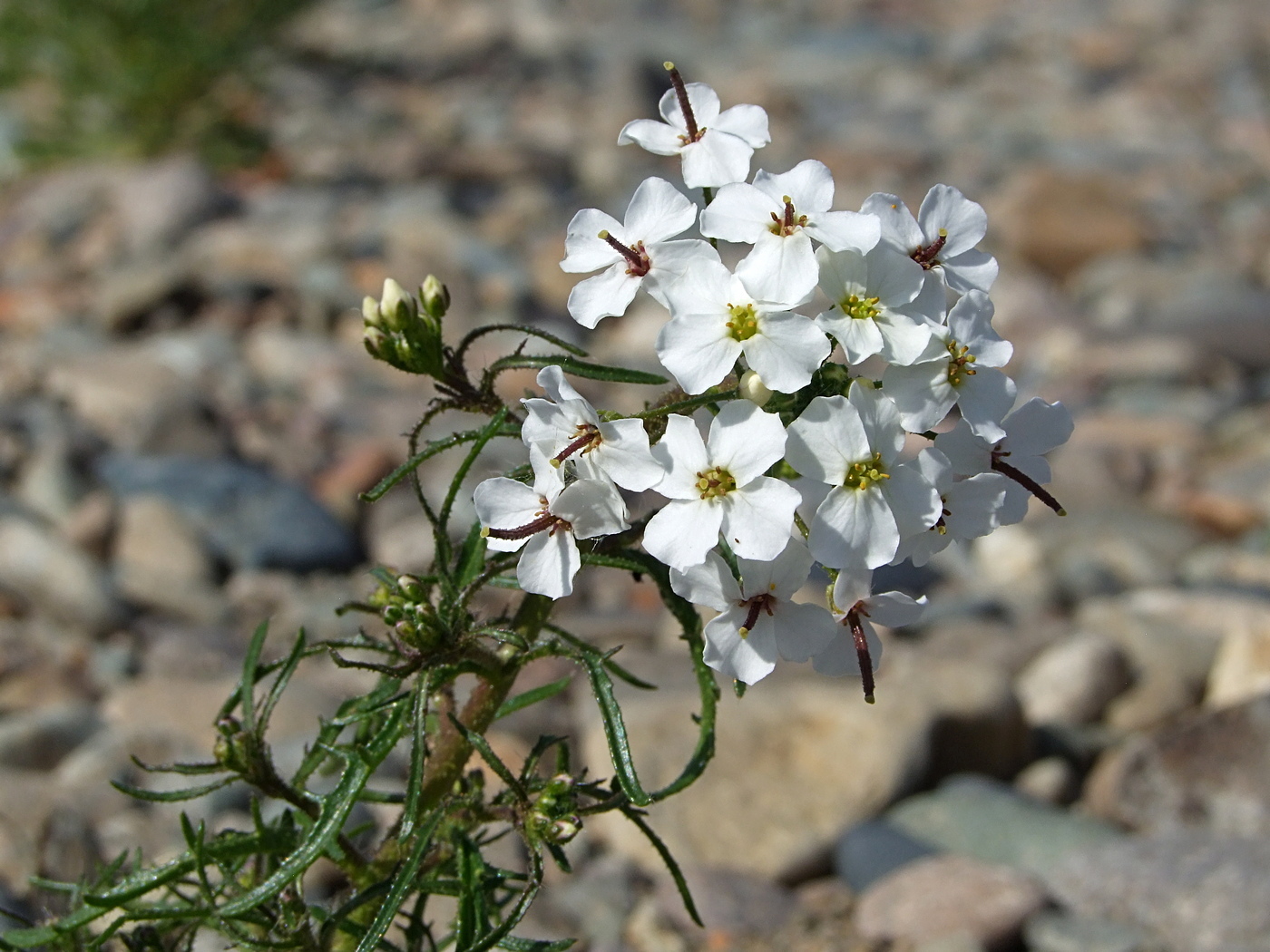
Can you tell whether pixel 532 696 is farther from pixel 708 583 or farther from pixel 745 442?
pixel 745 442

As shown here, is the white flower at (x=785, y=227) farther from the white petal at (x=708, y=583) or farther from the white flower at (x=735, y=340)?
the white petal at (x=708, y=583)

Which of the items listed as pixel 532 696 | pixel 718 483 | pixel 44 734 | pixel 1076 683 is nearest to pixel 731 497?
pixel 718 483

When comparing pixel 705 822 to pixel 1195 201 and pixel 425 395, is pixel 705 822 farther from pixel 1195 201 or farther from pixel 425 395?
pixel 1195 201

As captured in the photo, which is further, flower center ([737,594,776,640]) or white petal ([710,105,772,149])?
white petal ([710,105,772,149])

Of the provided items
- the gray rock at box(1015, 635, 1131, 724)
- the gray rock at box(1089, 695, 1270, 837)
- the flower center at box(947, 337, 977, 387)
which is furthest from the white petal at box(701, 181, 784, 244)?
the gray rock at box(1015, 635, 1131, 724)

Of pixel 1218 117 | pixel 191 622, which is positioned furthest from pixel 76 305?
pixel 1218 117

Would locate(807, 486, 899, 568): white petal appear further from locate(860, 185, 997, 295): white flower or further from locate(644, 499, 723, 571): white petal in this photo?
locate(860, 185, 997, 295): white flower

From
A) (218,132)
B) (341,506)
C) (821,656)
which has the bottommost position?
(821,656)
